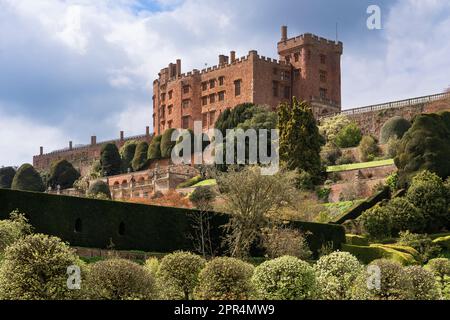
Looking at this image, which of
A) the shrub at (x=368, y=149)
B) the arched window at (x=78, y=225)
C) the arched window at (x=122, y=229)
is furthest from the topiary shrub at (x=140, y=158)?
the arched window at (x=78, y=225)

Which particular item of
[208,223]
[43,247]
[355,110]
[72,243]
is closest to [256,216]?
[208,223]

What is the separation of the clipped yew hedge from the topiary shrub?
41417 millimetres

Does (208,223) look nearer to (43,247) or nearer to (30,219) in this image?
(30,219)

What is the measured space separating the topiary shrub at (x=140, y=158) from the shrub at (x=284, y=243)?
4204 centimetres

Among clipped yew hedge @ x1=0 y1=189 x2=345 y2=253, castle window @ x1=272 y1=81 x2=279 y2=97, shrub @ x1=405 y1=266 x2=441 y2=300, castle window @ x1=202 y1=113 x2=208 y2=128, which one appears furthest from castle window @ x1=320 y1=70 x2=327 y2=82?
shrub @ x1=405 y1=266 x2=441 y2=300

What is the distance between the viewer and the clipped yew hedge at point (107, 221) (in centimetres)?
3212

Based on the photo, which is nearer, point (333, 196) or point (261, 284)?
point (261, 284)

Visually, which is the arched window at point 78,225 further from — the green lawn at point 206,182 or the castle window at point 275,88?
the castle window at point 275,88

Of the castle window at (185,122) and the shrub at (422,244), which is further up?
the castle window at (185,122)

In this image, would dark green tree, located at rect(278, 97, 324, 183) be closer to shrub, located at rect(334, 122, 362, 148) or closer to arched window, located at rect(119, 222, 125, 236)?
shrub, located at rect(334, 122, 362, 148)

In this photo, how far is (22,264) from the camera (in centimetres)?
2177

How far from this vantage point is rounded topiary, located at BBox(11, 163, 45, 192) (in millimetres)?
78375

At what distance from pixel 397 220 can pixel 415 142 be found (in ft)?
21.5

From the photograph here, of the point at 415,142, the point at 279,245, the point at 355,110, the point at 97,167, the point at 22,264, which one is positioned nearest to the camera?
the point at 22,264
